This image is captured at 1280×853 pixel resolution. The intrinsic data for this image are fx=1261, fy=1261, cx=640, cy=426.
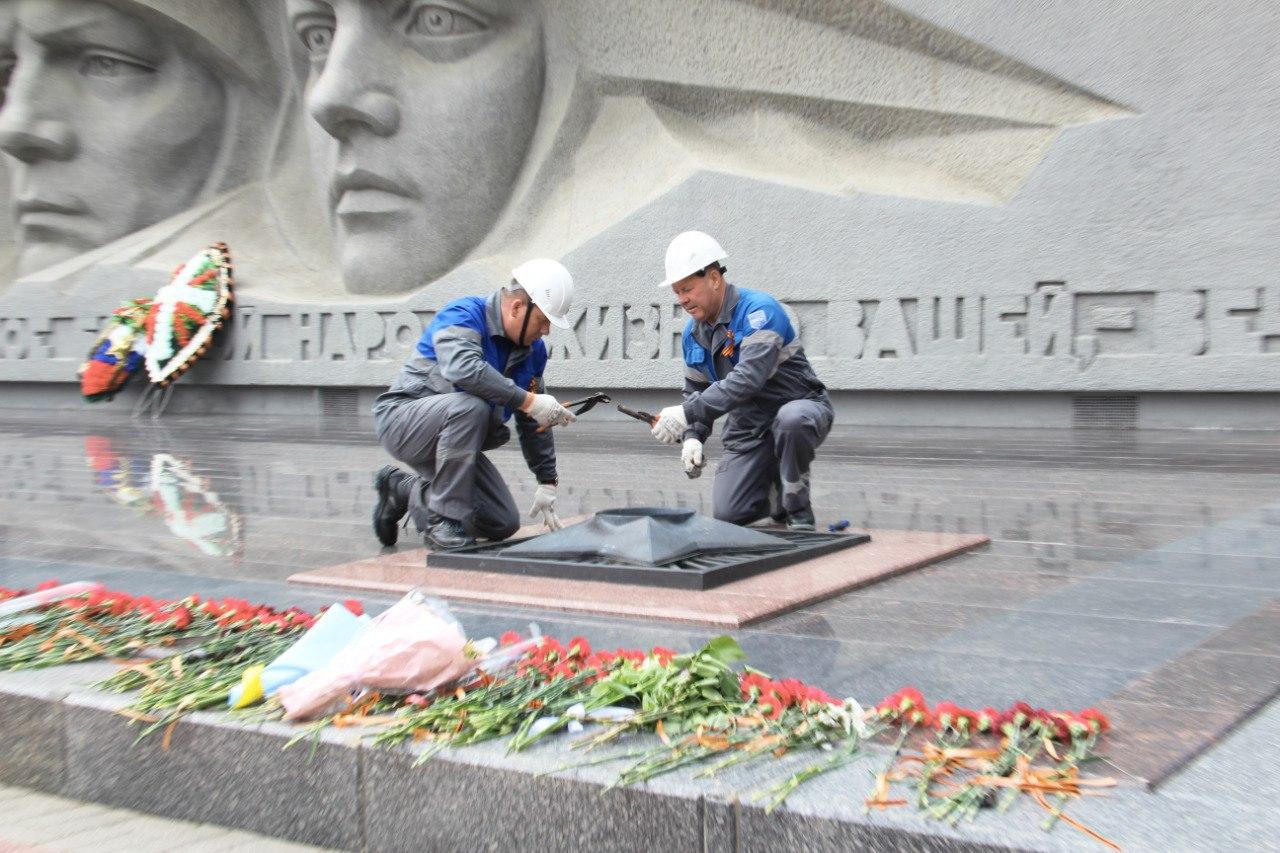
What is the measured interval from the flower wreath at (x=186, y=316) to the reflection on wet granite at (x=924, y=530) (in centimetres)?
396

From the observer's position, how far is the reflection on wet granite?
3.04 metres

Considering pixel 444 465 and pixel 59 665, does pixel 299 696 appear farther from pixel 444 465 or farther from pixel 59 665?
pixel 444 465

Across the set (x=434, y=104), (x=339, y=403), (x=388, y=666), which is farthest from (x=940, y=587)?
(x=339, y=403)

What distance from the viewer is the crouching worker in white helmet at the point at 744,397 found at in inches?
201

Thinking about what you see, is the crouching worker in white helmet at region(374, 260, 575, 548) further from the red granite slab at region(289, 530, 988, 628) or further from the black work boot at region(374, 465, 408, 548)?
the red granite slab at region(289, 530, 988, 628)

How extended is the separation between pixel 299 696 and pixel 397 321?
1151 cm

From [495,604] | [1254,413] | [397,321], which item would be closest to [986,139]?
[1254,413]

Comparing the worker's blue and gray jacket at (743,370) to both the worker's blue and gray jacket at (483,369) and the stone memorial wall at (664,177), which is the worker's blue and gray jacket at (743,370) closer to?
the worker's blue and gray jacket at (483,369)

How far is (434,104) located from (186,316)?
3928 millimetres

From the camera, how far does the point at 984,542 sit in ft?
15.9

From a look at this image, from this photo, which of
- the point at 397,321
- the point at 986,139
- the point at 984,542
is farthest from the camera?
the point at 397,321

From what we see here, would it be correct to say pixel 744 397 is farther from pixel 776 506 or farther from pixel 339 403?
pixel 339 403

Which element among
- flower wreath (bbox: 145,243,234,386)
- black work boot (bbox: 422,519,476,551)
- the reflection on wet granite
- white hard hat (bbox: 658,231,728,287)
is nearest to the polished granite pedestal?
the reflection on wet granite

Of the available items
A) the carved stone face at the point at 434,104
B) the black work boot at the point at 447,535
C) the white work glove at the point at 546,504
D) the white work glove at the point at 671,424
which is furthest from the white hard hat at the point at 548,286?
the carved stone face at the point at 434,104
